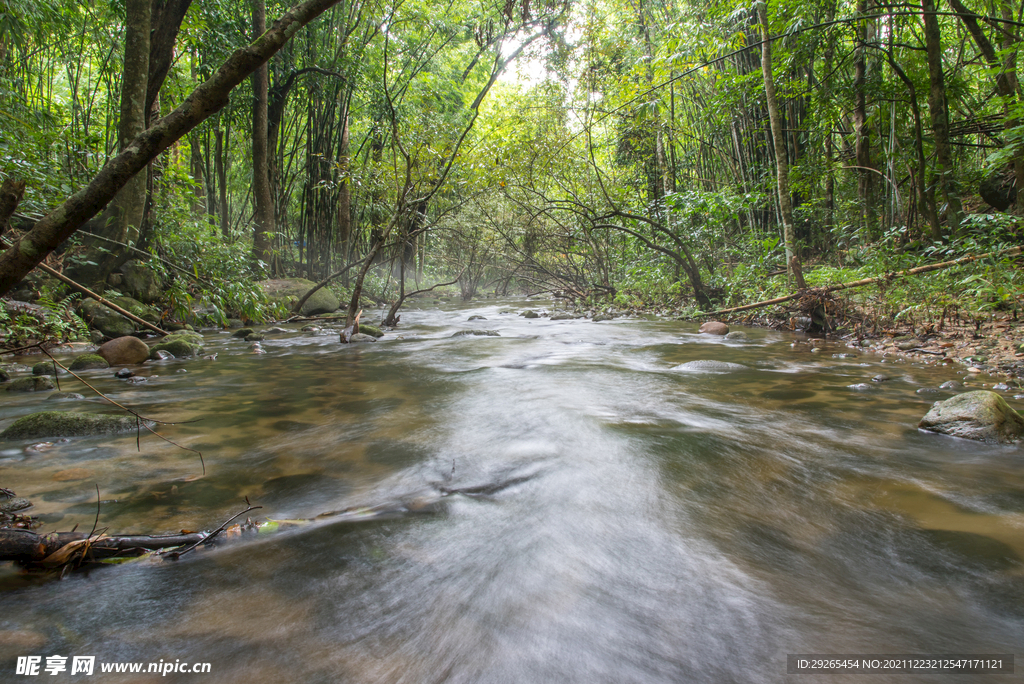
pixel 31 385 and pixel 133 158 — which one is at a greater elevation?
pixel 133 158

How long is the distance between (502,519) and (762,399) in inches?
93.6

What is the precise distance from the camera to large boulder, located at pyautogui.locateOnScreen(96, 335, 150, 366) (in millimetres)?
4863

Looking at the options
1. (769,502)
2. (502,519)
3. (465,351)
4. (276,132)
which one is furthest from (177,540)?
(276,132)

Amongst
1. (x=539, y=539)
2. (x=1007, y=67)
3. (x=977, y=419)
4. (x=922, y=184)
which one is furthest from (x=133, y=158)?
(x=1007, y=67)

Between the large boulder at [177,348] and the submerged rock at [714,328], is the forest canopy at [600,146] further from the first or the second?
the submerged rock at [714,328]

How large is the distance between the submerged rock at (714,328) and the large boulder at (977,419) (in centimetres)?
413

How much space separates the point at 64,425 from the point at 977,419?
4776mm

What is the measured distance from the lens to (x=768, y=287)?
709 cm

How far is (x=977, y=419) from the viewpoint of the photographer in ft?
8.31

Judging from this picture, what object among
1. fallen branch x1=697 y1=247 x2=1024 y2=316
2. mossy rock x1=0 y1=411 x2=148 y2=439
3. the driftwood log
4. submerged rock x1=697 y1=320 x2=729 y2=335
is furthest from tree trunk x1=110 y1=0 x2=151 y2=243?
fallen branch x1=697 y1=247 x2=1024 y2=316

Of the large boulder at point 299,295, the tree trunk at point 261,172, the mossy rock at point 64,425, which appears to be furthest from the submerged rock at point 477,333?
the mossy rock at point 64,425

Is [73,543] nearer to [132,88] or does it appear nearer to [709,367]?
[709,367]

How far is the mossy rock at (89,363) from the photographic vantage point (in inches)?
178

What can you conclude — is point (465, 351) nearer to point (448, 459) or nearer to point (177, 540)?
point (448, 459)
